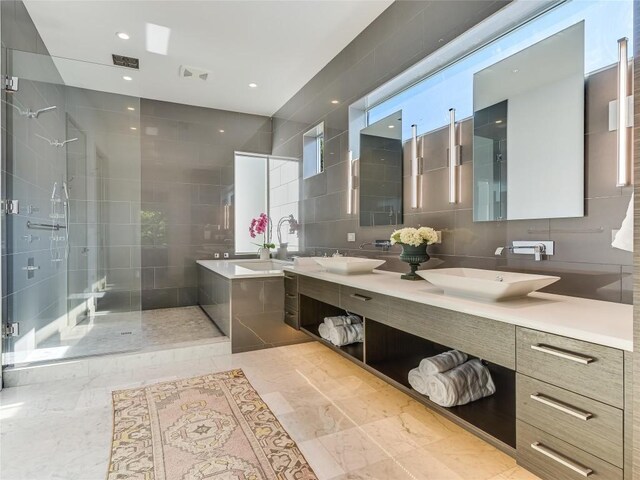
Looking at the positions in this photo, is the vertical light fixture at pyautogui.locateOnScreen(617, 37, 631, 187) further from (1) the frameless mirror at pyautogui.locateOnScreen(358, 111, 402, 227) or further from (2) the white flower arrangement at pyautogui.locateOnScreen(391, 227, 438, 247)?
(1) the frameless mirror at pyautogui.locateOnScreen(358, 111, 402, 227)

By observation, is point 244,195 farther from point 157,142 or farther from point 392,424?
point 392,424

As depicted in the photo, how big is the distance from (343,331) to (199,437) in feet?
3.73

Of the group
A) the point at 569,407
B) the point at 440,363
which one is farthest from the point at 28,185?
the point at 569,407

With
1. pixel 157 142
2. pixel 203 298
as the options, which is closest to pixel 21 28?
pixel 157 142

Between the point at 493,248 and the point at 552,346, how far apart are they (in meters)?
0.89

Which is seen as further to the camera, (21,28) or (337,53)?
(337,53)

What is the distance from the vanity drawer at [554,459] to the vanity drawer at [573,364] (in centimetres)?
18

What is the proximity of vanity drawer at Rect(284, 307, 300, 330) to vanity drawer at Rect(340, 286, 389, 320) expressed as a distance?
804mm

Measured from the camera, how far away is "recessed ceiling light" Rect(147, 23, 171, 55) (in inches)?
120

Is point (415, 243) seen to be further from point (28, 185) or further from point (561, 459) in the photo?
point (28, 185)

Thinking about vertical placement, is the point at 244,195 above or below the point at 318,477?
above

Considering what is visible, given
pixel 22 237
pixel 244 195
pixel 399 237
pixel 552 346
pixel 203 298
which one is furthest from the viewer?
pixel 244 195

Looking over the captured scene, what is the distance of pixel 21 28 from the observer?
274 centimetres

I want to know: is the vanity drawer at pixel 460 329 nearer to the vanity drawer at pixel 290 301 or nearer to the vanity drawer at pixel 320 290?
the vanity drawer at pixel 320 290
